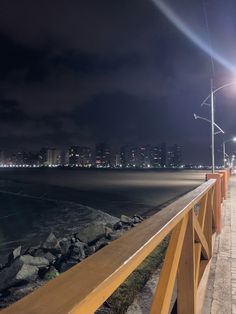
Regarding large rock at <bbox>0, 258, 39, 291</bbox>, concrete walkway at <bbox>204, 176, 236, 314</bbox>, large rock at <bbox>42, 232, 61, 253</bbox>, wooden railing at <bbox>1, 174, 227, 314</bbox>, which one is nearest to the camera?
wooden railing at <bbox>1, 174, 227, 314</bbox>

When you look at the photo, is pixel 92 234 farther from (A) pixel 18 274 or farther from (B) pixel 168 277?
(B) pixel 168 277

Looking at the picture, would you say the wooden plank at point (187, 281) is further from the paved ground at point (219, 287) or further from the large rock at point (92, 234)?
the large rock at point (92, 234)

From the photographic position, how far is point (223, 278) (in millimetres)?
Answer: 4918

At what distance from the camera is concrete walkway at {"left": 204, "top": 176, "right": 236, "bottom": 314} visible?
387cm

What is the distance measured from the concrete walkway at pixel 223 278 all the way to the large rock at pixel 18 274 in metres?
4.97

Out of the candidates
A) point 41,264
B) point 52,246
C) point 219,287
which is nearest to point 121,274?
point 219,287

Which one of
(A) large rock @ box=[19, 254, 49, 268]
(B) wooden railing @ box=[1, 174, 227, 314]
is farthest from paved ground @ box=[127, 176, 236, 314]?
(A) large rock @ box=[19, 254, 49, 268]

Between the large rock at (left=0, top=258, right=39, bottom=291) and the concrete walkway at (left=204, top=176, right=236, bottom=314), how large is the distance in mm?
4974

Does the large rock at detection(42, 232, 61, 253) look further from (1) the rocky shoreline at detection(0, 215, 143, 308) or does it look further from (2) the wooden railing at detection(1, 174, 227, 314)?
(2) the wooden railing at detection(1, 174, 227, 314)

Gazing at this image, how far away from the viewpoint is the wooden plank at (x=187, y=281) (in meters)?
2.95

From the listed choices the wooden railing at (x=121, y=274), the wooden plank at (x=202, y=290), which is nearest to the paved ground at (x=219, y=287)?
the wooden plank at (x=202, y=290)

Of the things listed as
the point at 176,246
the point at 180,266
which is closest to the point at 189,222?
the point at 180,266

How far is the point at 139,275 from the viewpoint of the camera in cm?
584

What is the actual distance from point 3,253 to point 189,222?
14172 mm
